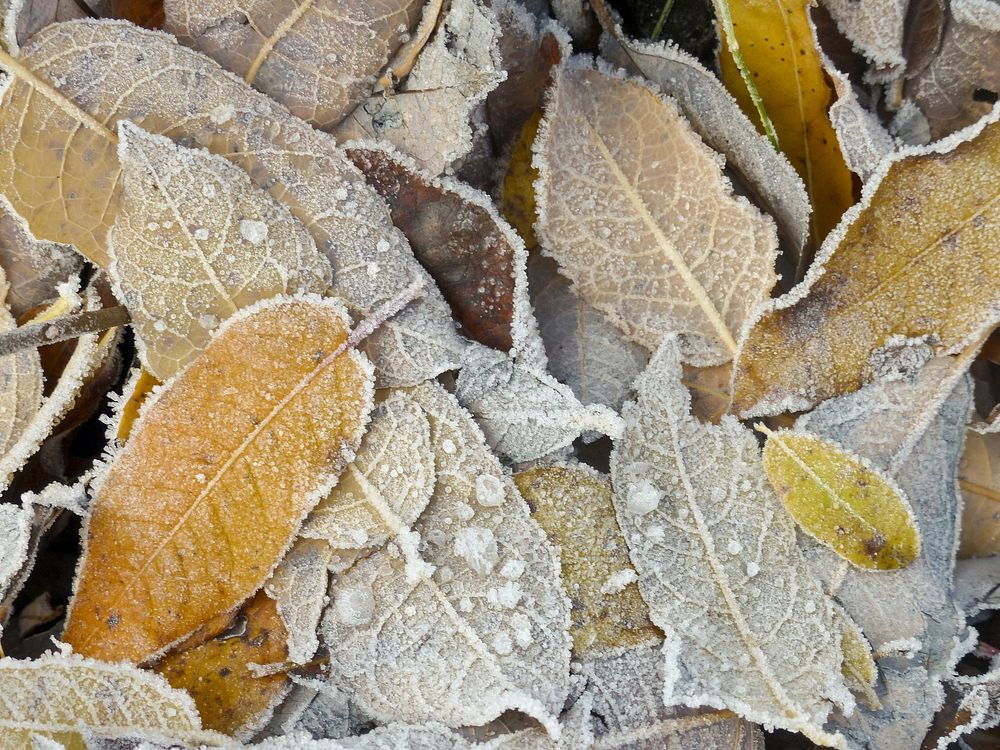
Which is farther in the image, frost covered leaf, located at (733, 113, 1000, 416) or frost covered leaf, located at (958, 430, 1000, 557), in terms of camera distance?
frost covered leaf, located at (958, 430, 1000, 557)

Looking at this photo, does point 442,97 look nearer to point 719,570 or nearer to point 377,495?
point 377,495

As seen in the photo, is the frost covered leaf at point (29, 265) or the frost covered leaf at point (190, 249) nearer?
the frost covered leaf at point (190, 249)

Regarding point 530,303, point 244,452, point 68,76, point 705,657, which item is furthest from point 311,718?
point 68,76

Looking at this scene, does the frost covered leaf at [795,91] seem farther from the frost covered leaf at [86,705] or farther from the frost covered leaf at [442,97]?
the frost covered leaf at [86,705]

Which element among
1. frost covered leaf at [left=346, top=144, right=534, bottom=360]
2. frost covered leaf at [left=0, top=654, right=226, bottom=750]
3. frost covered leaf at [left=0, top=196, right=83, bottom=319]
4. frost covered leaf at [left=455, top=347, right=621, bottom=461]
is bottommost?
frost covered leaf at [left=0, top=654, right=226, bottom=750]

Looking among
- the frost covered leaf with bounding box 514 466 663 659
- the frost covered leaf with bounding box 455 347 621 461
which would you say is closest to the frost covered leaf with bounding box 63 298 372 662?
the frost covered leaf with bounding box 455 347 621 461

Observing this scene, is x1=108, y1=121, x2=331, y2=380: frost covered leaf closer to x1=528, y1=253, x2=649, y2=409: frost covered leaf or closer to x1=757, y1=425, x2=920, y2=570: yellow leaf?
x1=528, y1=253, x2=649, y2=409: frost covered leaf

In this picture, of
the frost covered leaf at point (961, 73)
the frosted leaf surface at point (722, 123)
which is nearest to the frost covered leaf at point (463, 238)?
the frosted leaf surface at point (722, 123)

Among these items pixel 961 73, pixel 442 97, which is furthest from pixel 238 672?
pixel 961 73
